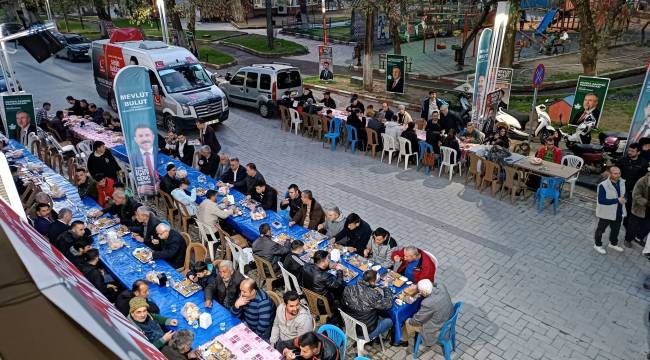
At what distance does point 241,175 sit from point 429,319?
5915mm

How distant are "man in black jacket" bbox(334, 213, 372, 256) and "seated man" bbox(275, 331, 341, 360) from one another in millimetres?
2726

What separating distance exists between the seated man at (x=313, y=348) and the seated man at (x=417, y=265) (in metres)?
2.21

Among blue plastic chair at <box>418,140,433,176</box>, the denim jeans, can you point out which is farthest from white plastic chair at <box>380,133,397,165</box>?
the denim jeans

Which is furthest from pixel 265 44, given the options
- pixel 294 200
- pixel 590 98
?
pixel 294 200

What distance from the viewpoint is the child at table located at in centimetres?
716

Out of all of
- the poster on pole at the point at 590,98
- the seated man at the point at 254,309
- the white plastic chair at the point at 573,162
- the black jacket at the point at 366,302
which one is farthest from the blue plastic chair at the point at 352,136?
the seated man at the point at 254,309

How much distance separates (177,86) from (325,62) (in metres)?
8.33

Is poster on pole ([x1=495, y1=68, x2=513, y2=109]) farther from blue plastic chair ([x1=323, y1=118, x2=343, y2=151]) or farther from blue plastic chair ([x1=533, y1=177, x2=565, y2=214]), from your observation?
blue plastic chair ([x1=533, y1=177, x2=565, y2=214])

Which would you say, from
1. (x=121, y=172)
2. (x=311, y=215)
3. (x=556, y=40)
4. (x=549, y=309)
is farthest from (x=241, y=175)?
(x=556, y=40)

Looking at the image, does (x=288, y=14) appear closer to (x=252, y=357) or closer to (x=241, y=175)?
(x=241, y=175)

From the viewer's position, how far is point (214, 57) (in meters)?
31.1

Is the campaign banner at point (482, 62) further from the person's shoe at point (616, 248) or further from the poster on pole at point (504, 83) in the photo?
the person's shoe at point (616, 248)

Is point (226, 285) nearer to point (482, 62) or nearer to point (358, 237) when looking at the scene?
point (358, 237)

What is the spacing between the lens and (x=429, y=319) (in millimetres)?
6594
